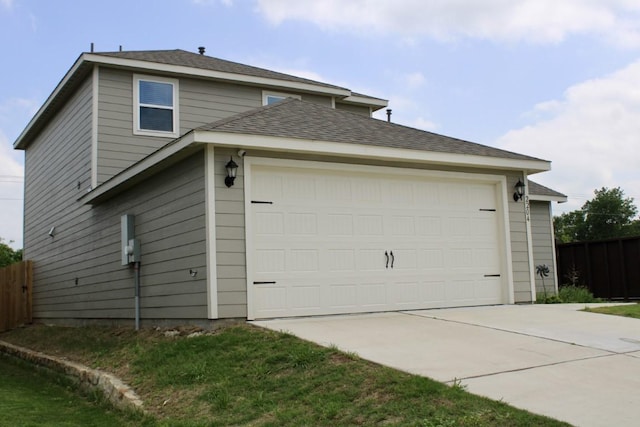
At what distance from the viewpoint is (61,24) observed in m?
15.3

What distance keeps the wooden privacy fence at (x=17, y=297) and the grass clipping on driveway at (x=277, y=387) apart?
31.7ft

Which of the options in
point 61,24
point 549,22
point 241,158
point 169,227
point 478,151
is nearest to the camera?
point 241,158

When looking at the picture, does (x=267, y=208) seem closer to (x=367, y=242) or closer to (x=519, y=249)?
(x=367, y=242)

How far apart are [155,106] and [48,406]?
24.9ft

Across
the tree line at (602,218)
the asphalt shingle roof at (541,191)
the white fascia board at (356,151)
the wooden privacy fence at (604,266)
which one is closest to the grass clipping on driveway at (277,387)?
the white fascia board at (356,151)

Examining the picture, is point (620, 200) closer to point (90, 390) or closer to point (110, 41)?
point (110, 41)

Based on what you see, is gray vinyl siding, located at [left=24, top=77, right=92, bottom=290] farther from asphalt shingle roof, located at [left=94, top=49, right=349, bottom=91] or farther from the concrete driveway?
the concrete driveway

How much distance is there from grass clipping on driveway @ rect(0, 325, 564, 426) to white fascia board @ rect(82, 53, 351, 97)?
668 centimetres

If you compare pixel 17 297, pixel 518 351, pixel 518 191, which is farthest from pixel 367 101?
pixel 518 351

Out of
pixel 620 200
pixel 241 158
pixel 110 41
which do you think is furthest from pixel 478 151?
pixel 620 200

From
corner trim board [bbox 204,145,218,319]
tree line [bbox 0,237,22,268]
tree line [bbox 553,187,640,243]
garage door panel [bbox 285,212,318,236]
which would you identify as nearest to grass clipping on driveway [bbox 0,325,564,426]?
corner trim board [bbox 204,145,218,319]

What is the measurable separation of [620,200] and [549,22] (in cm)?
4250

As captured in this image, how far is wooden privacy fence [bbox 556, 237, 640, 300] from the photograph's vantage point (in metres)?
15.8

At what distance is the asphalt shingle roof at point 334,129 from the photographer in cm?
902
